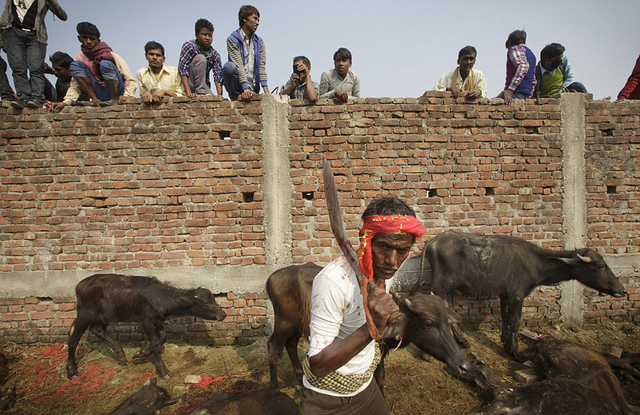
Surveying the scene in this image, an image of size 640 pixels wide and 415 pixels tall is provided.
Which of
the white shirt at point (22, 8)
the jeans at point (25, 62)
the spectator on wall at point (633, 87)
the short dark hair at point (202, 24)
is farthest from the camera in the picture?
the spectator on wall at point (633, 87)

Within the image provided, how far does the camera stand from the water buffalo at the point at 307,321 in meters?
2.52

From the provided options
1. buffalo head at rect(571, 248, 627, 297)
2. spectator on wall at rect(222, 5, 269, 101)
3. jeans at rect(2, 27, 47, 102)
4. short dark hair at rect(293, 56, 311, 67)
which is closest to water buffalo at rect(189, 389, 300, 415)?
spectator on wall at rect(222, 5, 269, 101)

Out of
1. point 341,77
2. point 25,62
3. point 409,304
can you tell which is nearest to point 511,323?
point 409,304

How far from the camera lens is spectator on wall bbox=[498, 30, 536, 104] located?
16.6 ft

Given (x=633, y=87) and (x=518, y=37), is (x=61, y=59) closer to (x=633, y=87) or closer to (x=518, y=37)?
(x=518, y=37)

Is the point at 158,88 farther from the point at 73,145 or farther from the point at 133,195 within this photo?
the point at 133,195

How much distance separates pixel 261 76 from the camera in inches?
208

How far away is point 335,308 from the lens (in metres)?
1.38

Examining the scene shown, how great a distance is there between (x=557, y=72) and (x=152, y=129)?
7.42 metres

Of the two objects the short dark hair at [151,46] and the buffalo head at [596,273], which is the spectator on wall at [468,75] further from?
the short dark hair at [151,46]

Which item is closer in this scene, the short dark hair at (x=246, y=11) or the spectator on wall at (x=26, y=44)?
the spectator on wall at (x=26, y=44)

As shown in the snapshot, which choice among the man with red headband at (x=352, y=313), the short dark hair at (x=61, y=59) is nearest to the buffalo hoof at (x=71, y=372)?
the man with red headband at (x=352, y=313)

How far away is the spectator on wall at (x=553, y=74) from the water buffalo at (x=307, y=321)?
5.10m

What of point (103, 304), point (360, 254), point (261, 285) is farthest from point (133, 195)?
point (360, 254)
